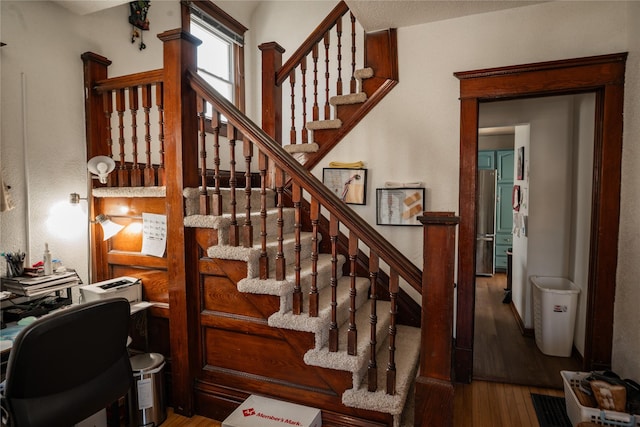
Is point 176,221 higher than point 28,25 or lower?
lower

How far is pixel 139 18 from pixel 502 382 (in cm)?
409

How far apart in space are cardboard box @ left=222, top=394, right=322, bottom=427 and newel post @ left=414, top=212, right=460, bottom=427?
0.57 meters

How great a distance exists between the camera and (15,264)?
208 centimetres

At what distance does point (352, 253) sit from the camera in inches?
71.5

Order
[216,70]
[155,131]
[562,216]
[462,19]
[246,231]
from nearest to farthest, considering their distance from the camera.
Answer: [246,231] → [462,19] → [155,131] → [562,216] → [216,70]

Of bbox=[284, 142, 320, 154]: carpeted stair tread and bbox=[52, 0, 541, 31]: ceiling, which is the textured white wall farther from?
Result: bbox=[284, 142, 320, 154]: carpeted stair tread

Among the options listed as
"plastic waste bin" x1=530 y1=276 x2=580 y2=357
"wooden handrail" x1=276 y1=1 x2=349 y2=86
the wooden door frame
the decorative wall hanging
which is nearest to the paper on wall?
the decorative wall hanging

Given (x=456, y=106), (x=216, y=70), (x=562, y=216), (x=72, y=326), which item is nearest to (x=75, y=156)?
(x=72, y=326)

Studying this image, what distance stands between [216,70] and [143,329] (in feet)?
9.48

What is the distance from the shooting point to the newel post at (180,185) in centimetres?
214

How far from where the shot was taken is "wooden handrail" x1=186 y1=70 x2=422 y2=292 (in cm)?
178

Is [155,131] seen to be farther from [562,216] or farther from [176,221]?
[562,216]

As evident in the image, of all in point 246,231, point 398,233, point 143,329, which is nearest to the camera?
point 246,231

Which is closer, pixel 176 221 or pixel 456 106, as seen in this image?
pixel 176 221
